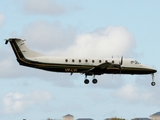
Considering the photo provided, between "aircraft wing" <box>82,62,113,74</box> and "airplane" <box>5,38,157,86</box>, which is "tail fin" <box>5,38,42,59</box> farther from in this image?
"aircraft wing" <box>82,62,113,74</box>

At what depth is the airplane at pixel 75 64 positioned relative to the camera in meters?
93.7

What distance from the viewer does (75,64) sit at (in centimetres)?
9531

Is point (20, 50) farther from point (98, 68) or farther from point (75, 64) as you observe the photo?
point (98, 68)

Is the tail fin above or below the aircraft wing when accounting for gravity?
above

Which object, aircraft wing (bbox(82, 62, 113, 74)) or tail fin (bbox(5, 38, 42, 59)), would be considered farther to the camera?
aircraft wing (bbox(82, 62, 113, 74))

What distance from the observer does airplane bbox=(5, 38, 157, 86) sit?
93.7 m

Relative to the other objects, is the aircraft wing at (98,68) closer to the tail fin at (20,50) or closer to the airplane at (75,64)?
the airplane at (75,64)

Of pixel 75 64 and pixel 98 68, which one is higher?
pixel 75 64

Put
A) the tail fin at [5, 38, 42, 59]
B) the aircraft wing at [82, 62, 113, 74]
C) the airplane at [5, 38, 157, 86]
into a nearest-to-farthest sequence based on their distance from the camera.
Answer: the airplane at [5, 38, 157, 86] → the tail fin at [5, 38, 42, 59] → the aircraft wing at [82, 62, 113, 74]

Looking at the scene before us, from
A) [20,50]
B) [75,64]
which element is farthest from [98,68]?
[20,50]

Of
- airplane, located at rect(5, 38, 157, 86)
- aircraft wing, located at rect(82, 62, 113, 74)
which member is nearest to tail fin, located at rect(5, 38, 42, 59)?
airplane, located at rect(5, 38, 157, 86)

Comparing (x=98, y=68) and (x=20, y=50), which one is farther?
(x=98, y=68)

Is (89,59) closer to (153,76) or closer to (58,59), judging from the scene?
(58,59)

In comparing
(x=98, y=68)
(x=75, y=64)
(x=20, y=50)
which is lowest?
(x=98, y=68)
